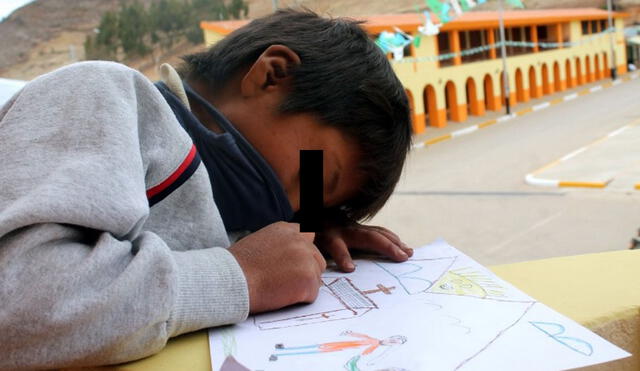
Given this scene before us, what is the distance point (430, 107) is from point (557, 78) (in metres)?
7.41

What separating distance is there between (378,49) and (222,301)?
20.7 inches

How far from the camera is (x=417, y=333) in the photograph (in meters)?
0.69

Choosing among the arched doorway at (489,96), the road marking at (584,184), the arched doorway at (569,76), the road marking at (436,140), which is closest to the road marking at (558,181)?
the road marking at (584,184)

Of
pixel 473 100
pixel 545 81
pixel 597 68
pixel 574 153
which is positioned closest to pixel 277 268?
pixel 574 153

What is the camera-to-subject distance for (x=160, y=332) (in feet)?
2.12

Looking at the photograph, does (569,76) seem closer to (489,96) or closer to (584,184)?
(489,96)

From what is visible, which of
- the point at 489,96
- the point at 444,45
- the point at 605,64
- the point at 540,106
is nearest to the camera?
the point at 444,45

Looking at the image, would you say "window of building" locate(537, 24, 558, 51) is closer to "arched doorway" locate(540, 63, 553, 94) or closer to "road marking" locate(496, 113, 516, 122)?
"arched doorway" locate(540, 63, 553, 94)

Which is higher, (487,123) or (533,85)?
(533,85)

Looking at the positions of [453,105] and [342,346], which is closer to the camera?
[342,346]

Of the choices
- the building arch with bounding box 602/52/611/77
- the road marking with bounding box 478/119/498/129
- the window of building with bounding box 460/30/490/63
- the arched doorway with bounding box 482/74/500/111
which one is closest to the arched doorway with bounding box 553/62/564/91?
the building arch with bounding box 602/52/611/77

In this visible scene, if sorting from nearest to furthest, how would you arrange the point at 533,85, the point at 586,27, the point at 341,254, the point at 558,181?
the point at 341,254 → the point at 558,181 → the point at 533,85 → the point at 586,27

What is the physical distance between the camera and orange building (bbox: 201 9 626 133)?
Result: 12.9 m

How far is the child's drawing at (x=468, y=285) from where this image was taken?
810 millimetres
